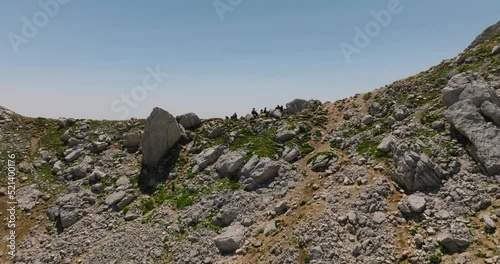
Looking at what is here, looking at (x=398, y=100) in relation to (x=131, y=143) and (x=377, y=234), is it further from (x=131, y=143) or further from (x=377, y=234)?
(x=131, y=143)

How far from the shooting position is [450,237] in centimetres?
2502

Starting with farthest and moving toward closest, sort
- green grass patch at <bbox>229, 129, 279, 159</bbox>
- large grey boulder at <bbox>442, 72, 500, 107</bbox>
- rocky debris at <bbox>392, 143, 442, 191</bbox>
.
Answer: green grass patch at <bbox>229, 129, 279, 159</bbox>, large grey boulder at <bbox>442, 72, 500, 107</bbox>, rocky debris at <bbox>392, 143, 442, 191</bbox>

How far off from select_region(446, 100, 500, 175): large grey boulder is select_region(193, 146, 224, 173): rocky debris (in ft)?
94.2

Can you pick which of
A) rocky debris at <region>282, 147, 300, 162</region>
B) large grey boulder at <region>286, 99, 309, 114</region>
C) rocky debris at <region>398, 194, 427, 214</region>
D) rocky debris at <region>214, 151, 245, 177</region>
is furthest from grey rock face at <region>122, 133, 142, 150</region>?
rocky debris at <region>398, 194, 427, 214</region>

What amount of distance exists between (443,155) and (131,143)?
43.6m

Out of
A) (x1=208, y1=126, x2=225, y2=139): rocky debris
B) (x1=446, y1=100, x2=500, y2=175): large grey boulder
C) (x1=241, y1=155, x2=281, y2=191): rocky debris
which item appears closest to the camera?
(x1=446, y1=100, x2=500, y2=175): large grey boulder

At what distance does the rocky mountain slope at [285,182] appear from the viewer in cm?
2786

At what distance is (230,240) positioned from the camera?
31.4m

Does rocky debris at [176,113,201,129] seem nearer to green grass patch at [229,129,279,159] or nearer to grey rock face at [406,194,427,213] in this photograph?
green grass patch at [229,129,279,159]

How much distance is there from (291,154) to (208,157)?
11.8 metres

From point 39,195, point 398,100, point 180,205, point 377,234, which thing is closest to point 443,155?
point 377,234

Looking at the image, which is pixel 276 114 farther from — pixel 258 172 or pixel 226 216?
pixel 226 216

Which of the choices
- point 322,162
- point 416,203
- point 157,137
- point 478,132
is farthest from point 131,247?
point 478,132

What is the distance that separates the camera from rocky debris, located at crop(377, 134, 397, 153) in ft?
119
